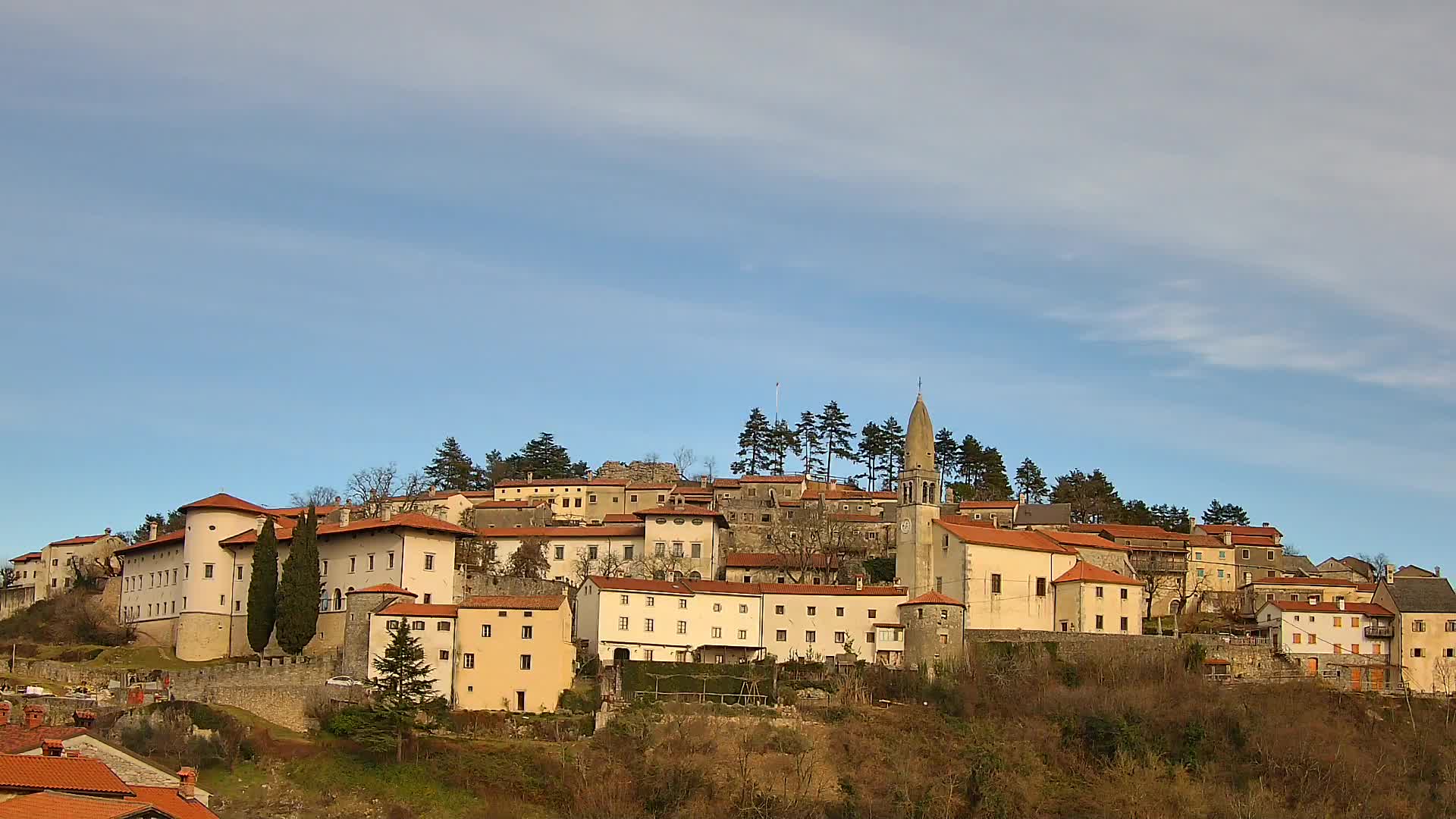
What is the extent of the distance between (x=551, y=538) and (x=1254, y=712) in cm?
3575

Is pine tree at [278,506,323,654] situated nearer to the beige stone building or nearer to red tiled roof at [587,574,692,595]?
red tiled roof at [587,574,692,595]

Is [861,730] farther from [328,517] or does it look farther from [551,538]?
[328,517]

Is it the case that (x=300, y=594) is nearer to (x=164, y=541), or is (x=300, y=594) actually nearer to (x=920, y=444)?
(x=164, y=541)

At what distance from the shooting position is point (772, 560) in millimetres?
84125

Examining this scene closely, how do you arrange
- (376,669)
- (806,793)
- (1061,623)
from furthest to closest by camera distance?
1. (1061,623)
2. (376,669)
3. (806,793)

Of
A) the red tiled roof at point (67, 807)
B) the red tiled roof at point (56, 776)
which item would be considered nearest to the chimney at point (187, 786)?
the red tiled roof at point (56, 776)

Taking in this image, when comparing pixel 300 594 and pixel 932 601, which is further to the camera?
pixel 932 601

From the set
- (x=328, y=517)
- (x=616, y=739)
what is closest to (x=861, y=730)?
(x=616, y=739)

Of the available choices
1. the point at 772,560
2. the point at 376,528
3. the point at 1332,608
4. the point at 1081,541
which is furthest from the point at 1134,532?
the point at 376,528

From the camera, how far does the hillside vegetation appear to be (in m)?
59.0

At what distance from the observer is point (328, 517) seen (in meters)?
91.6

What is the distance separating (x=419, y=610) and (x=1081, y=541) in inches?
1470

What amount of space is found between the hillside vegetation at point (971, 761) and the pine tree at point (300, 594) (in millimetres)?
9888

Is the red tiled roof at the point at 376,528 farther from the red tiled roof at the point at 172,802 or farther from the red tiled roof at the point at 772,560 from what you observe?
the red tiled roof at the point at 172,802
